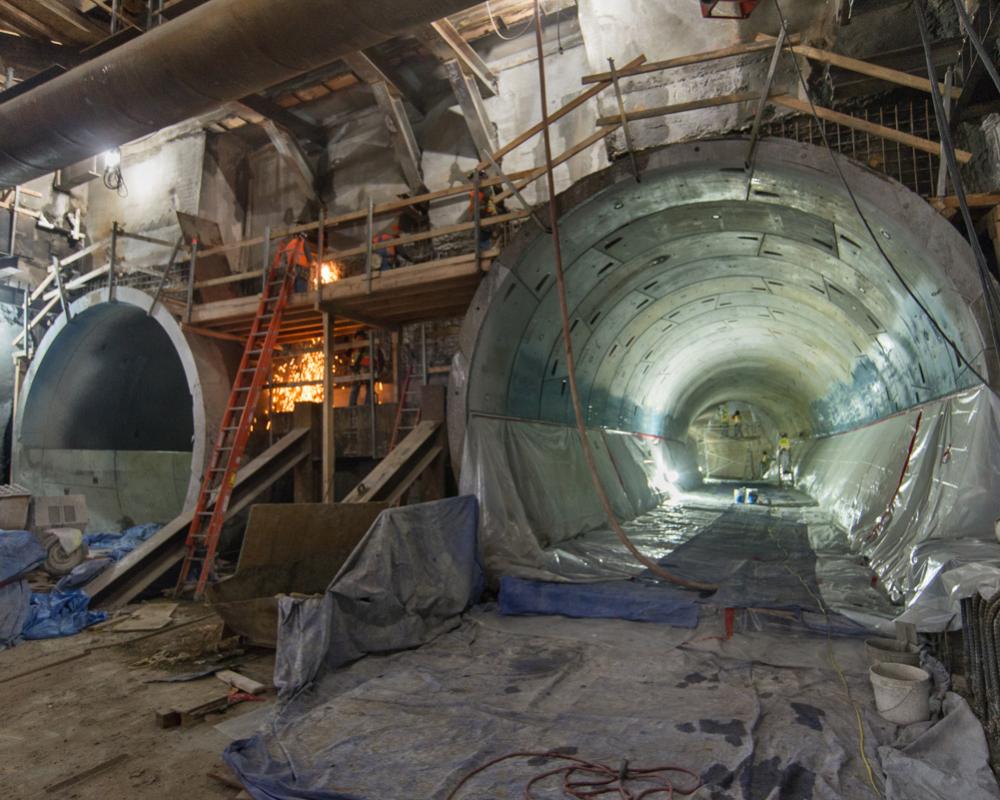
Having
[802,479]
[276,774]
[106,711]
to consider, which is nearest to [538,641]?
[276,774]

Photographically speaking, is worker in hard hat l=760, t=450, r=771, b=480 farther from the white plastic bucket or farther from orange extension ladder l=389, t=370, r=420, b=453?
the white plastic bucket

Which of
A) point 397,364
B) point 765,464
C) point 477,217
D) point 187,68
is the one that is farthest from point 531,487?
point 765,464

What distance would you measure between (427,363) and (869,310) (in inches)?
→ 246

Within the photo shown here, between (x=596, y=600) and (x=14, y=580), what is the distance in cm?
586

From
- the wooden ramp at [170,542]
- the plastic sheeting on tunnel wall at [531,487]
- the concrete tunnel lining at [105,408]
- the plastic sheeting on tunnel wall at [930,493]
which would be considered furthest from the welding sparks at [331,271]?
the plastic sheeting on tunnel wall at [930,493]

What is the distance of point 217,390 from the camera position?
1048cm

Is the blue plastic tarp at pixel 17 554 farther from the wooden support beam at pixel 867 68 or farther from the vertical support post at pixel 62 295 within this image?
the wooden support beam at pixel 867 68

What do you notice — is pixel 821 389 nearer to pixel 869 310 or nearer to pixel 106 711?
pixel 869 310

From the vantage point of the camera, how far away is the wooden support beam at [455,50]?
8.93 metres

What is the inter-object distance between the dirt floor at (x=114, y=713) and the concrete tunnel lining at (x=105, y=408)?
5185mm

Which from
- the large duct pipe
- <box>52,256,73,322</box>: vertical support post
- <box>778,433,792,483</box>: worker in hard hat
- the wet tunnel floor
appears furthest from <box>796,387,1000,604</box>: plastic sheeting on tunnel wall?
<box>52,256,73,322</box>: vertical support post

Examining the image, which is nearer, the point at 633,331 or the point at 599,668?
the point at 599,668

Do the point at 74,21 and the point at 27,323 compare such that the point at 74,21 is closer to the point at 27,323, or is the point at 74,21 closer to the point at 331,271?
the point at 331,271

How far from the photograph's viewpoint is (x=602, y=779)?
299 centimetres
